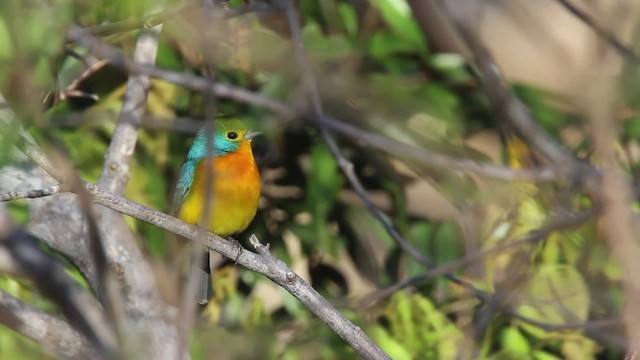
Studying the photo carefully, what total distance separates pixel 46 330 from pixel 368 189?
216 centimetres

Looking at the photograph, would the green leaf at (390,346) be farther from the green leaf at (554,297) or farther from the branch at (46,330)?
the branch at (46,330)

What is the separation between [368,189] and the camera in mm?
5531

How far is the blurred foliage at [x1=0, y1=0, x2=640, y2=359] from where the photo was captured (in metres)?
4.71

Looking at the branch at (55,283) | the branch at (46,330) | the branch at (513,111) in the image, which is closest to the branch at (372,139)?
the branch at (513,111)

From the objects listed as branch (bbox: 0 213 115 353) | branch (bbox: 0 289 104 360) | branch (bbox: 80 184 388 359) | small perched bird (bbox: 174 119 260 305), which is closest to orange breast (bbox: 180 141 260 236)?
small perched bird (bbox: 174 119 260 305)

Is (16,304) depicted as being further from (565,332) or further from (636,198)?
(636,198)

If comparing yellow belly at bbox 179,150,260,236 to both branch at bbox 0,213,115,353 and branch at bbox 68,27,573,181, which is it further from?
branch at bbox 0,213,115,353

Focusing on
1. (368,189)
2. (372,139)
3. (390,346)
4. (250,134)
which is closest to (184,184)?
(250,134)

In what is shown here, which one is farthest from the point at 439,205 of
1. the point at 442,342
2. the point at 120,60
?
the point at 120,60

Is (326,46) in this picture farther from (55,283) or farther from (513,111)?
(55,283)

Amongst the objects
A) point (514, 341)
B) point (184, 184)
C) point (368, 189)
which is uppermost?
point (184, 184)

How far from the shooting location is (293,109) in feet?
15.9

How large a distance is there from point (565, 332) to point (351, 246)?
1.24m

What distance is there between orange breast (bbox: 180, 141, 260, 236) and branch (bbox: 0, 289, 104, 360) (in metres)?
0.72
